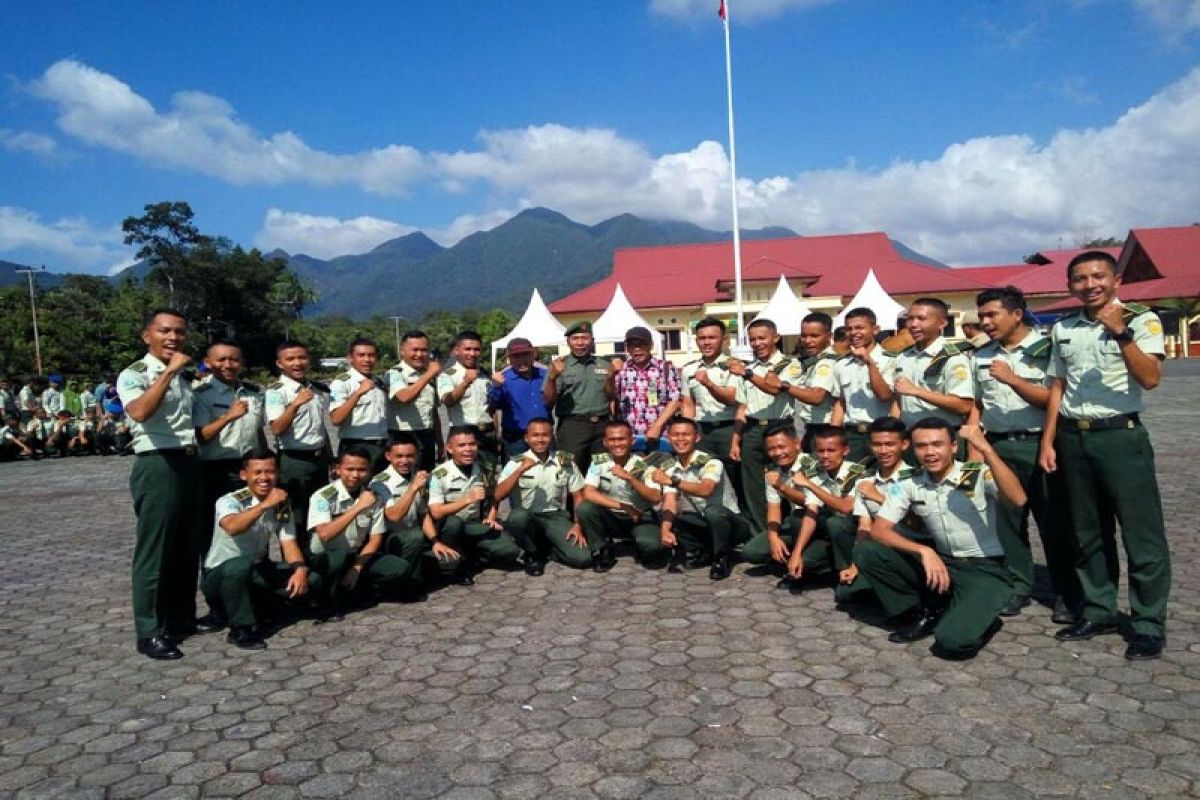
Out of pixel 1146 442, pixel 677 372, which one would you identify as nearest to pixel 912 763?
pixel 1146 442

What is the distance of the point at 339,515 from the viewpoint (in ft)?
16.2

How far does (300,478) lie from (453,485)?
1.02 meters

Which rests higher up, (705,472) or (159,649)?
(705,472)

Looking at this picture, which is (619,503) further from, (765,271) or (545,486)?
(765,271)

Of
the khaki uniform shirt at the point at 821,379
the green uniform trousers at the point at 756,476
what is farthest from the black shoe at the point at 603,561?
the khaki uniform shirt at the point at 821,379

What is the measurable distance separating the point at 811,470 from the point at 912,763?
2468mm

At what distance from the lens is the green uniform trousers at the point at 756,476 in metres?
5.90

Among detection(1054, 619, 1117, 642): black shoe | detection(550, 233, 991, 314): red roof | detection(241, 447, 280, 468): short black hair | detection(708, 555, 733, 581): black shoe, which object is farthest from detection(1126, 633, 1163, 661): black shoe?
detection(550, 233, 991, 314): red roof

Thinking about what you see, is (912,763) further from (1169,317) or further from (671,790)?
(1169,317)

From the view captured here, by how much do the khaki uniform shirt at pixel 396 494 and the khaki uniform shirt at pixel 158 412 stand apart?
1232mm

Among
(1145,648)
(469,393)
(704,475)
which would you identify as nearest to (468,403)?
(469,393)

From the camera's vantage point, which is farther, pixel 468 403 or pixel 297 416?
pixel 468 403

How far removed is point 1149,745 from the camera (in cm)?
291

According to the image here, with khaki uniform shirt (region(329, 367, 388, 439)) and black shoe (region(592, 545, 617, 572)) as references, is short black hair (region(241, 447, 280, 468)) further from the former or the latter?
black shoe (region(592, 545, 617, 572))
